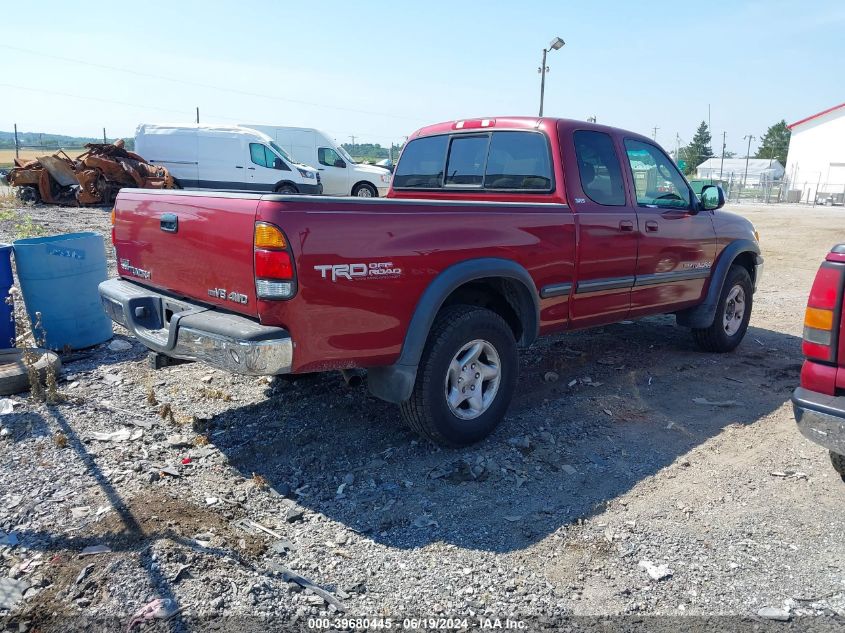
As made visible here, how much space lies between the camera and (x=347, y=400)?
473 cm

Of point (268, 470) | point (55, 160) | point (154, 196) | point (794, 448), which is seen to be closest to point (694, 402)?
point (794, 448)

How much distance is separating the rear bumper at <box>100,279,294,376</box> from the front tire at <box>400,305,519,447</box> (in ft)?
3.08

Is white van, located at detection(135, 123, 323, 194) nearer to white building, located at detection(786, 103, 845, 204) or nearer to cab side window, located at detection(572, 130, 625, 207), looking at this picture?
cab side window, located at detection(572, 130, 625, 207)

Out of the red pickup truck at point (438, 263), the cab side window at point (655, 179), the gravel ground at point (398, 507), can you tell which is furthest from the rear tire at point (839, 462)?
the cab side window at point (655, 179)

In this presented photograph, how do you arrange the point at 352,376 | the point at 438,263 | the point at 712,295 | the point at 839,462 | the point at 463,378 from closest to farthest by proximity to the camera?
the point at 839,462
the point at 438,263
the point at 352,376
the point at 463,378
the point at 712,295

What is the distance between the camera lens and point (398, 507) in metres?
3.38

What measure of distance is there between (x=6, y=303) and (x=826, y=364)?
19.0ft

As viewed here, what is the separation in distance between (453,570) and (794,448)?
268 cm

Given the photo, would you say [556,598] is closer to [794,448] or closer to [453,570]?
[453,570]

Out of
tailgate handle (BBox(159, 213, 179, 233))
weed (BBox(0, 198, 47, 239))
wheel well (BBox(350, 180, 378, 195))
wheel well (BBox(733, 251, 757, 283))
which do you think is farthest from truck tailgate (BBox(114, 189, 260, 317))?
wheel well (BBox(350, 180, 378, 195))

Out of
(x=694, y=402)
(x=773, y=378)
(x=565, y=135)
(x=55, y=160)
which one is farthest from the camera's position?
(x=55, y=160)

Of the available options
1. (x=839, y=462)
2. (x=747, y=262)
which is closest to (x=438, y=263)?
(x=839, y=462)

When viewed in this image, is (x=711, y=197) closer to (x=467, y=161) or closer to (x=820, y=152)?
(x=467, y=161)

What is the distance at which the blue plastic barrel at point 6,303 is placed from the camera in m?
5.15
